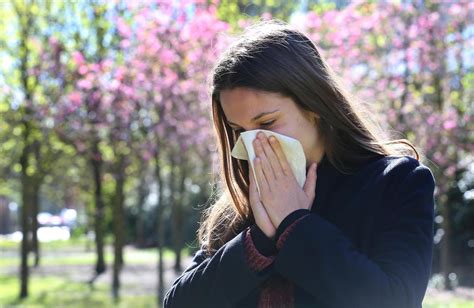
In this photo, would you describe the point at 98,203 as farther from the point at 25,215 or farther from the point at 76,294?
the point at 76,294

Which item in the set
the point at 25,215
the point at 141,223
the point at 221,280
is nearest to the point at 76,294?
the point at 25,215

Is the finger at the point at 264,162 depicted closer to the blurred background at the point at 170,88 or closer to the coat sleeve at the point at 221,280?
the coat sleeve at the point at 221,280

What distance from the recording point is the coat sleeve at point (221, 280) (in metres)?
1.47


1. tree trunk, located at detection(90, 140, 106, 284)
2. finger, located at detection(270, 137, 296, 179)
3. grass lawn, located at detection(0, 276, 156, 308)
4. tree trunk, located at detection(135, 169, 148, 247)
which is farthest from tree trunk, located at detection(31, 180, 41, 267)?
finger, located at detection(270, 137, 296, 179)

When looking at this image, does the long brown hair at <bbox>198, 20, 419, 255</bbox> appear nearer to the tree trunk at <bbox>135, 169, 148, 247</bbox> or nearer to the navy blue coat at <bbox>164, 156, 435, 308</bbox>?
the navy blue coat at <bbox>164, 156, 435, 308</bbox>

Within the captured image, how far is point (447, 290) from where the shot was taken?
1222 centimetres

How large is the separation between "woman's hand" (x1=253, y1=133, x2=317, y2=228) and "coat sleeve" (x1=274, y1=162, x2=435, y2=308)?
66 millimetres

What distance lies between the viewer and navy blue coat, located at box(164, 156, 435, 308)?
1339 millimetres

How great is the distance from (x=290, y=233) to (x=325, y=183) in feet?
0.70

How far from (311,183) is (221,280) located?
0.30 meters

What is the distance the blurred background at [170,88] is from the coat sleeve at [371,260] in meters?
6.03

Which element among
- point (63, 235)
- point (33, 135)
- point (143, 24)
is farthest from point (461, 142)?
point (63, 235)

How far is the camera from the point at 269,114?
1.52 metres

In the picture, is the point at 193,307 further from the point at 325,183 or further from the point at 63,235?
the point at 63,235
